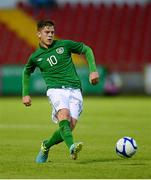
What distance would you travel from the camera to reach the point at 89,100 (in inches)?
1090

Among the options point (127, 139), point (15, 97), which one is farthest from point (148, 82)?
point (127, 139)

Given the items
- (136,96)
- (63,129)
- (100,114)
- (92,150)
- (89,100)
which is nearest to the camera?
(63,129)

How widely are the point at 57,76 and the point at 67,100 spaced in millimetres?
412

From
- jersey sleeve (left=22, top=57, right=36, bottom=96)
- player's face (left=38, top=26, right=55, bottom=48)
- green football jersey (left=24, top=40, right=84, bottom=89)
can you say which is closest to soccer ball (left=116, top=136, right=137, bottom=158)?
green football jersey (left=24, top=40, right=84, bottom=89)

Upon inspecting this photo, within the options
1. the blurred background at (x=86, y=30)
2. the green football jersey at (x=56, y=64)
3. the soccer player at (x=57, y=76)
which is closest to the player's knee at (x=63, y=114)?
the soccer player at (x=57, y=76)

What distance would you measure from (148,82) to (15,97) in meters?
5.80

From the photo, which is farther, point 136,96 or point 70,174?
point 136,96

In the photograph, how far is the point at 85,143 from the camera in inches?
489

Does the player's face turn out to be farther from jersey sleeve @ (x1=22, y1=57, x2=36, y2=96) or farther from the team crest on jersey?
jersey sleeve @ (x1=22, y1=57, x2=36, y2=96)

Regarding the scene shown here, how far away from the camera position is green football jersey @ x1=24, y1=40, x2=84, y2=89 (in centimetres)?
973

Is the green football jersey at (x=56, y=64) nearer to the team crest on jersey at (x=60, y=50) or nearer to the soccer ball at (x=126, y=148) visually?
the team crest on jersey at (x=60, y=50)

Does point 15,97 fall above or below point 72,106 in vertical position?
below

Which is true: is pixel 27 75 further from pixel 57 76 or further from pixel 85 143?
pixel 85 143

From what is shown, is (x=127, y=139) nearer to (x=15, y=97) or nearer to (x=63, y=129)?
(x=63, y=129)
